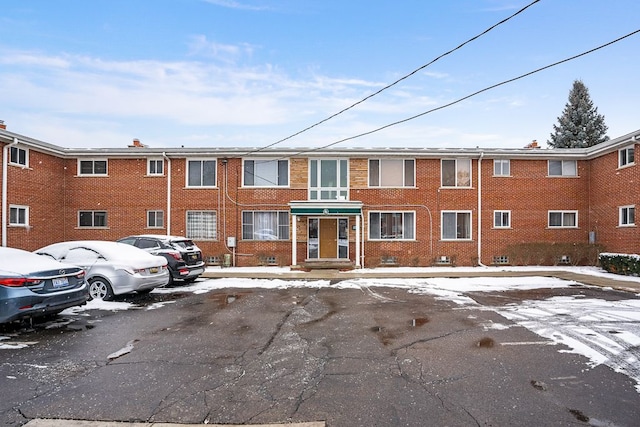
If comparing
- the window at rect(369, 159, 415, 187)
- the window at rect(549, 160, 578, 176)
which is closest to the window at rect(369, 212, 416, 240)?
the window at rect(369, 159, 415, 187)

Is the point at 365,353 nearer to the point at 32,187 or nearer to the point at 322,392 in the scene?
the point at 322,392

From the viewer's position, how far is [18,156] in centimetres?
1634

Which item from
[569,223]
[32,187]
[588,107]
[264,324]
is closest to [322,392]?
[264,324]

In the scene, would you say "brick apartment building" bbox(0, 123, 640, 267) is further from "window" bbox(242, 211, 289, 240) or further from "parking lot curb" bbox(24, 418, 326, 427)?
"parking lot curb" bbox(24, 418, 326, 427)

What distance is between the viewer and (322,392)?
436 cm

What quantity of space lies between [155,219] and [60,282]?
12.3 meters

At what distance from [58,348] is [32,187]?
14230 mm

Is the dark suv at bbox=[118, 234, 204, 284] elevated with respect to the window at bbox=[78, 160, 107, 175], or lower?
lower

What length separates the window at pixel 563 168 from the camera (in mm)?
19531

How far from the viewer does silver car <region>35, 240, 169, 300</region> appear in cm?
981

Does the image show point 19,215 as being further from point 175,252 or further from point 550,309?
point 550,309

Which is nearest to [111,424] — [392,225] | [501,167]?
[392,225]

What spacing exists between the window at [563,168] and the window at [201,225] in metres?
16.6

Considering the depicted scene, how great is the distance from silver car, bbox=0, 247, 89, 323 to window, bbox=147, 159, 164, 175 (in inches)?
466
